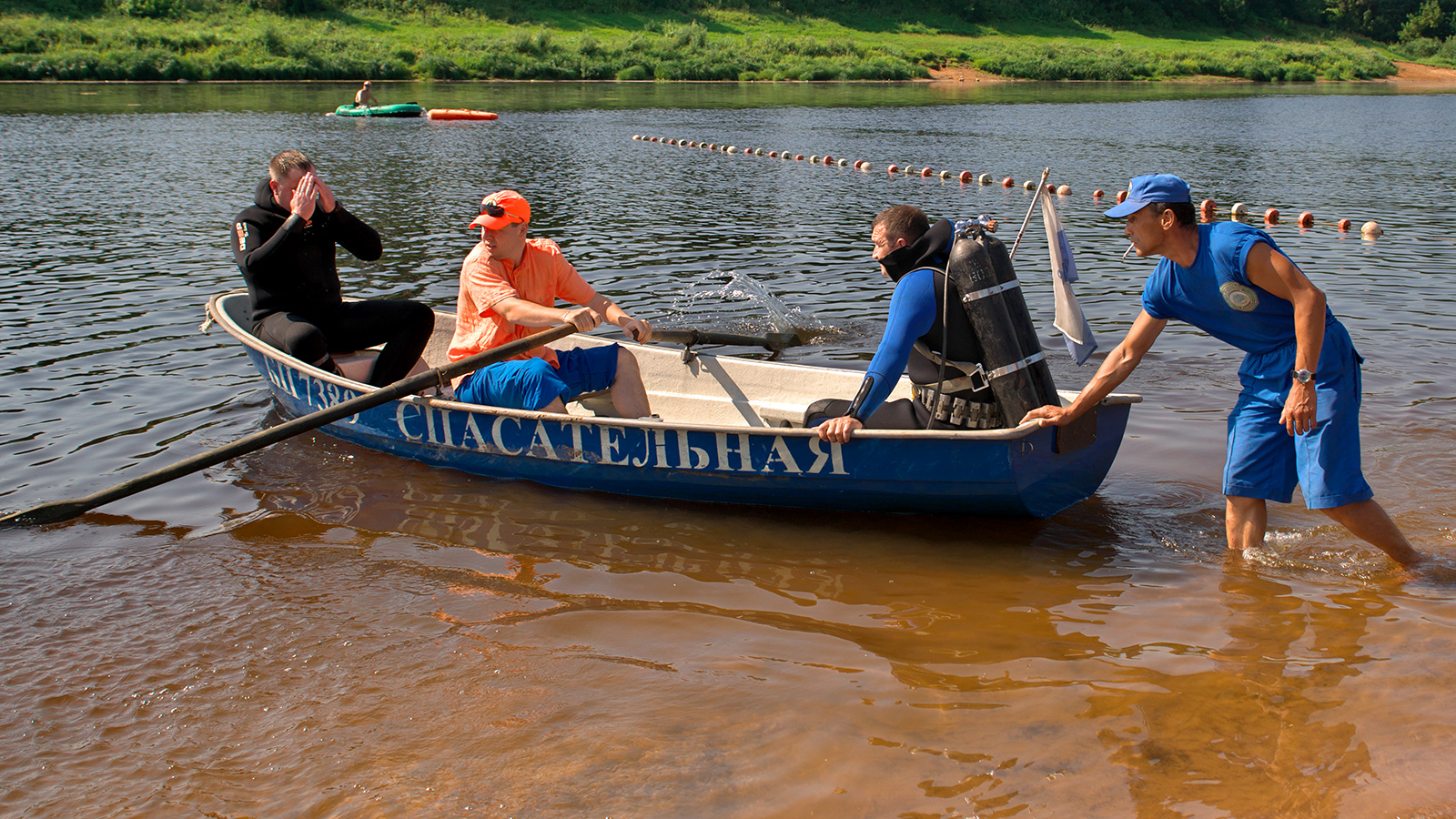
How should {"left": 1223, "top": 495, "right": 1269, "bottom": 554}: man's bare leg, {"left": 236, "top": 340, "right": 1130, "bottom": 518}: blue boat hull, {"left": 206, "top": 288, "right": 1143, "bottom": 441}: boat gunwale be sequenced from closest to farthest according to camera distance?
{"left": 1223, "top": 495, "right": 1269, "bottom": 554}: man's bare leg
{"left": 206, "top": 288, "right": 1143, "bottom": 441}: boat gunwale
{"left": 236, "top": 340, "right": 1130, "bottom": 518}: blue boat hull

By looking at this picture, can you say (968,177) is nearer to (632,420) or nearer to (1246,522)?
(632,420)

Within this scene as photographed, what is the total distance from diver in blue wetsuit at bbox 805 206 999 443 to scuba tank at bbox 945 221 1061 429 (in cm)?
7

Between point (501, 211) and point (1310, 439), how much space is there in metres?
4.43

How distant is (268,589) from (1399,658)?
17.3ft

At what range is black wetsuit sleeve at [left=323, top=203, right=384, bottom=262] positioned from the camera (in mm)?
7641

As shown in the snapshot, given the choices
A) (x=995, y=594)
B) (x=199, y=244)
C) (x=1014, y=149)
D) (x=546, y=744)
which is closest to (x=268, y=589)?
(x=546, y=744)

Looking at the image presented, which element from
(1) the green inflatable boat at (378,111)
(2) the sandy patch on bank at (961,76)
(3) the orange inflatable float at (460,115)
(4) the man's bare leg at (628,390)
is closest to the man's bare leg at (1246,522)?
(4) the man's bare leg at (628,390)

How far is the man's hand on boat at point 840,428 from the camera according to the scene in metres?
5.44

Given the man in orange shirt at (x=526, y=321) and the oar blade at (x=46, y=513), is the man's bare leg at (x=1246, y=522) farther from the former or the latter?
the oar blade at (x=46, y=513)

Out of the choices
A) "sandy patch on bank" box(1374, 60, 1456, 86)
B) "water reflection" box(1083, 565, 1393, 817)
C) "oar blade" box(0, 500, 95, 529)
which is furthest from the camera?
"sandy patch on bank" box(1374, 60, 1456, 86)

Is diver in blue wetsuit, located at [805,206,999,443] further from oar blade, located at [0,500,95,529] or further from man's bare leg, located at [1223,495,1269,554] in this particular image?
oar blade, located at [0,500,95,529]

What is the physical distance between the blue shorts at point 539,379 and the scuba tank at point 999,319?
2.53 metres

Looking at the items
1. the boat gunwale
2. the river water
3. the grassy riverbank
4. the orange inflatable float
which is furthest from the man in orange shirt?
the grassy riverbank

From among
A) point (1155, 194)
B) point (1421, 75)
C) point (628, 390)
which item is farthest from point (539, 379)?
point (1421, 75)
